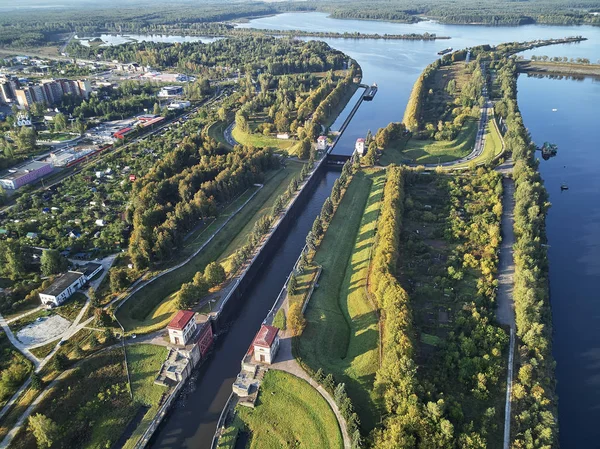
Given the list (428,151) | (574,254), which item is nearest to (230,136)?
(428,151)

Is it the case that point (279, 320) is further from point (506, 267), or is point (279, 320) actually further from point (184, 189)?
point (184, 189)

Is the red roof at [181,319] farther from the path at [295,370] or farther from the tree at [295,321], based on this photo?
the tree at [295,321]

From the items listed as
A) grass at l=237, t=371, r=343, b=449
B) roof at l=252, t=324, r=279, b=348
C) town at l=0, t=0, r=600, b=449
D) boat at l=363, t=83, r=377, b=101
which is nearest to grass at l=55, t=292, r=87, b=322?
town at l=0, t=0, r=600, b=449

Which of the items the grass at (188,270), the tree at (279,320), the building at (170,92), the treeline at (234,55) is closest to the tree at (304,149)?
the grass at (188,270)

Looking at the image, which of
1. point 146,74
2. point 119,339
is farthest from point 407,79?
point 119,339

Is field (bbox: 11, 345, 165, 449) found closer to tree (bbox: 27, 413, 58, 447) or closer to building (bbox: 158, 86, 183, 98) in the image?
tree (bbox: 27, 413, 58, 447)

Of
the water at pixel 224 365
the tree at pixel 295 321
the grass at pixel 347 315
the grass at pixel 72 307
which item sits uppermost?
the tree at pixel 295 321

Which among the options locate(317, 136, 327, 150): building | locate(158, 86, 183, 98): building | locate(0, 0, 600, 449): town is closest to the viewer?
locate(0, 0, 600, 449): town
